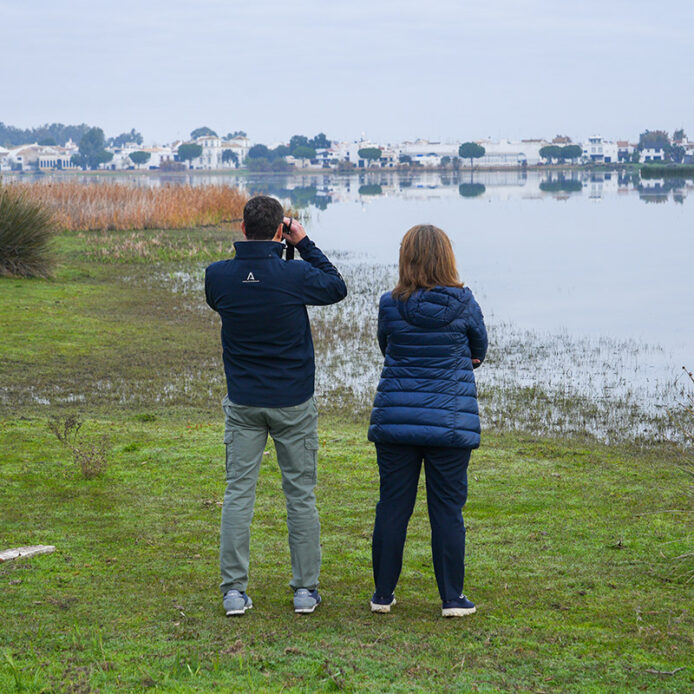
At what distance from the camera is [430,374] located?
4.56m

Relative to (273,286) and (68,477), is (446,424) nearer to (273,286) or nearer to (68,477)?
(273,286)

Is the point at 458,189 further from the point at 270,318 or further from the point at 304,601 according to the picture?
the point at 304,601

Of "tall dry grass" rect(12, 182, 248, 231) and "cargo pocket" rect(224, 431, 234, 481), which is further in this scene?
"tall dry grass" rect(12, 182, 248, 231)

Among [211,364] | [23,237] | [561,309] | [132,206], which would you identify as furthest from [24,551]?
[132,206]

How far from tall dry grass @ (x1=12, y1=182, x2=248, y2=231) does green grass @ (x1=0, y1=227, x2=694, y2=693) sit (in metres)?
23.5

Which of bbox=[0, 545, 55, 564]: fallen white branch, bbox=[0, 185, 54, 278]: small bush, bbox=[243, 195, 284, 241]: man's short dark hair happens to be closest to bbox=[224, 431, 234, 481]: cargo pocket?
bbox=[243, 195, 284, 241]: man's short dark hair

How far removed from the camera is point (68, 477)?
794cm

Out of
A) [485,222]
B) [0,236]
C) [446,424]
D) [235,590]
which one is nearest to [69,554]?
[235,590]

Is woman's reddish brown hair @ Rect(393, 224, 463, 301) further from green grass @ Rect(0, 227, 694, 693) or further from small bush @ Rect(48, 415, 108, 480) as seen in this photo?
small bush @ Rect(48, 415, 108, 480)

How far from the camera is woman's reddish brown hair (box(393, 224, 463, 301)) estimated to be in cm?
455

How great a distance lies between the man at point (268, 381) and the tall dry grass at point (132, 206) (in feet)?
93.2

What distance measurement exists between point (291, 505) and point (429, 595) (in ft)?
3.19

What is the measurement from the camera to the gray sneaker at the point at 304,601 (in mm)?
4742

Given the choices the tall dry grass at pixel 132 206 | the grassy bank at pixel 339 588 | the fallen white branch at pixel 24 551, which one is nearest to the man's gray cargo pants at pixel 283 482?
the grassy bank at pixel 339 588
